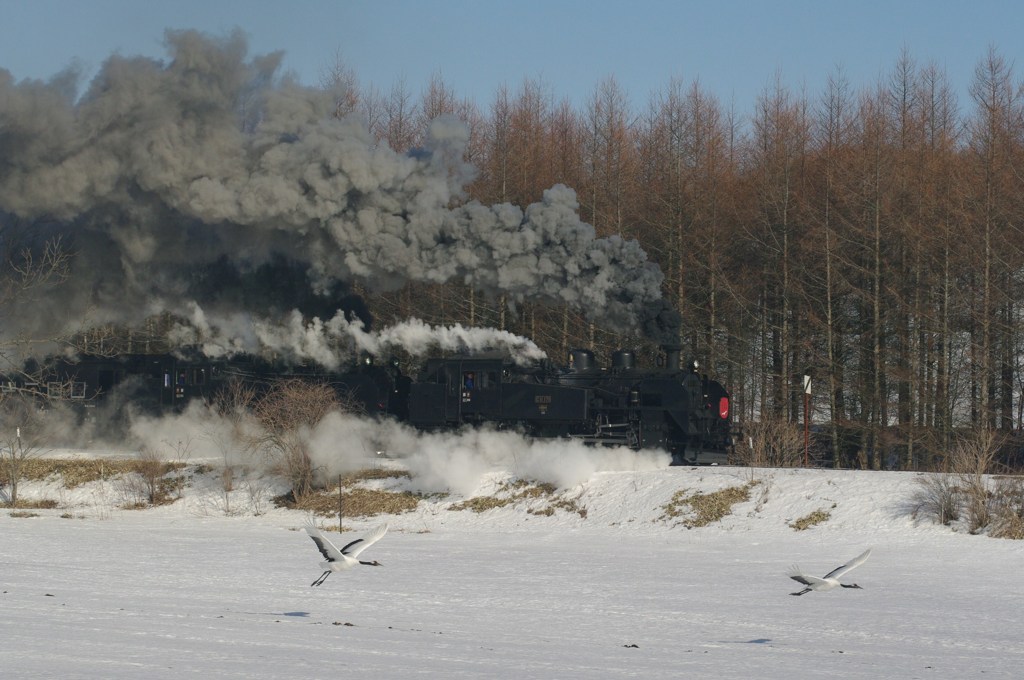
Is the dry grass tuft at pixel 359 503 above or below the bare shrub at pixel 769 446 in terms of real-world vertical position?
below

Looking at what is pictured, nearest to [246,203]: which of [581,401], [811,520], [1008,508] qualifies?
[581,401]

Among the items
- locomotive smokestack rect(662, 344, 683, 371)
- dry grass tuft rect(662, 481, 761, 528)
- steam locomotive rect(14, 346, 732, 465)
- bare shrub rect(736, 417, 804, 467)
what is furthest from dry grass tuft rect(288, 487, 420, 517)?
bare shrub rect(736, 417, 804, 467)

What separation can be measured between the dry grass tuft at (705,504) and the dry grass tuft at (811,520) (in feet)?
5.62

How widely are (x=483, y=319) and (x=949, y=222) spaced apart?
57.3 ft

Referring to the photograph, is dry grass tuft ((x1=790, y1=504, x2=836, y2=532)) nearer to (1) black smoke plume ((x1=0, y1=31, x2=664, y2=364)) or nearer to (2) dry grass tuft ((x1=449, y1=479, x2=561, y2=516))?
(2) dry grass tuft ((x1=449, y1=479, x2=561, y2=516))

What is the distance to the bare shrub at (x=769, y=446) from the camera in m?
29.9

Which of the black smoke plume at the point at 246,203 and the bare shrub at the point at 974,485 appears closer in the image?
the bare shrub at the point at 974,485

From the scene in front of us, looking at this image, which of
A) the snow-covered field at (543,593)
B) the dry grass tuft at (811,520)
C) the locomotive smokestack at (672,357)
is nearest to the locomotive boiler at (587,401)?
the locomotive smokestack at (672,357)

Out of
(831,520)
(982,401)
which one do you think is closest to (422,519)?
(831,520)

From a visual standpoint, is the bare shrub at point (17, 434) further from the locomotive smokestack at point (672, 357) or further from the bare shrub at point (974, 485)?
the bare shrub at point (974, 485)

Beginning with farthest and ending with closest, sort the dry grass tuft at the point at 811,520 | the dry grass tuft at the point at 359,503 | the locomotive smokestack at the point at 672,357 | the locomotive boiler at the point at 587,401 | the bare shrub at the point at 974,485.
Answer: the locomotive smokestack at the point at 672,357, the locomotive boiler at the point at 587,401, the dry grass tuft at the point at 359,503, the dry grass tuft at the point at 811,520, the bare shrub at the point at 974,485

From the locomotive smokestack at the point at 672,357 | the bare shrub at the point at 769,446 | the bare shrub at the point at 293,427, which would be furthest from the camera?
the bare shrub at the point at 293,427

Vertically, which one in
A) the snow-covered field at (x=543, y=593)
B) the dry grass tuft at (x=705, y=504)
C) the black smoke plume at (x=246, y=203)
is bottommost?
the snow-covered field at (x=543, y=593)

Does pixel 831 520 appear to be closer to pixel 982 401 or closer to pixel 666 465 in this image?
pixel 666 465
